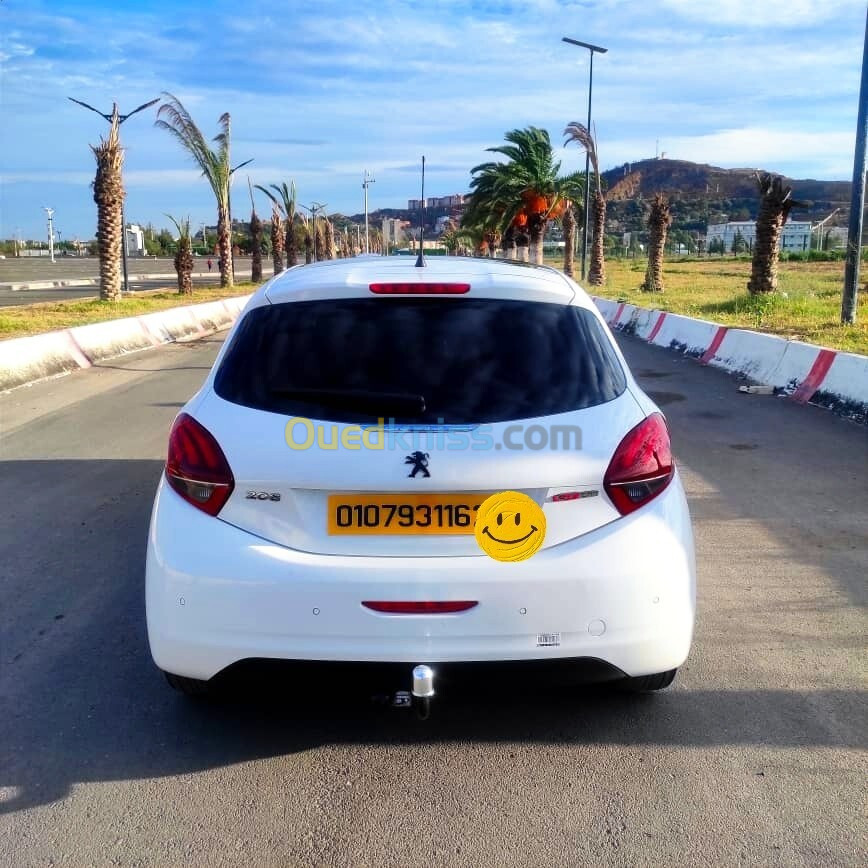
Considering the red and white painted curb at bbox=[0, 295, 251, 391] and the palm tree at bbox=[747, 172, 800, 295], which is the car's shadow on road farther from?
the palm tree at bbox=[747, 172, 800, 295]

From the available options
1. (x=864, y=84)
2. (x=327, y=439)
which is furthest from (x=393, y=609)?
(x=864, y=84)

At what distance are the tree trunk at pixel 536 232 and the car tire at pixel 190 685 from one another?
132 ft

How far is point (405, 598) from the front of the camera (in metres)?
2.97

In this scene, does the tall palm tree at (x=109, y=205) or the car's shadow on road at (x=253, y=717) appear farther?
the tall palm tree at (x=109, y=205)

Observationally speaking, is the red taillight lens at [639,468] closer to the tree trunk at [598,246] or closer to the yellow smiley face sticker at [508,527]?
the yellow smiley face sticker at [508,527]

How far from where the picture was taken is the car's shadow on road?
127 inches

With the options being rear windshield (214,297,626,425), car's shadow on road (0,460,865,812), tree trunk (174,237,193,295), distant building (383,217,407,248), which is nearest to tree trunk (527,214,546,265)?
tree trunk (174,237,193,295)

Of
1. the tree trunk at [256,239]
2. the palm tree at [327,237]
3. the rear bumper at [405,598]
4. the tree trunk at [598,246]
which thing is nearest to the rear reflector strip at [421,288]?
the rear bumper at [405,598]

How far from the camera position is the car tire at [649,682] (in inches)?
133

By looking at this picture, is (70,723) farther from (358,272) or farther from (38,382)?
(38,382)

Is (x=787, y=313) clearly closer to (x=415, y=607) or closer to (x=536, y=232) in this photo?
(x=415, y=607)

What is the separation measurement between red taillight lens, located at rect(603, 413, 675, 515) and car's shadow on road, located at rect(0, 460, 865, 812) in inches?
26.8

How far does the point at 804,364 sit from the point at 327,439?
949cm

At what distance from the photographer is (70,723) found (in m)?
3.48
